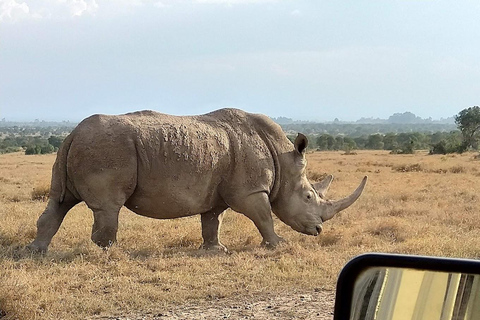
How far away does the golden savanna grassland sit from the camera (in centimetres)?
557

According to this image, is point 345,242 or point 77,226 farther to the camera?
point 77,226

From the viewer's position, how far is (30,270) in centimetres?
646

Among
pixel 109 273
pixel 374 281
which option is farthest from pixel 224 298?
pixel 374 281

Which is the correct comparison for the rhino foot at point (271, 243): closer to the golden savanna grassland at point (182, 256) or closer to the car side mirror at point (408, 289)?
the golden savanna grassland at point (182, 256)

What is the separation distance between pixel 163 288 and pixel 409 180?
1515 centimetres

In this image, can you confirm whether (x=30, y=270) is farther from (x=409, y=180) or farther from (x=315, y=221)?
(x=409, y=180)

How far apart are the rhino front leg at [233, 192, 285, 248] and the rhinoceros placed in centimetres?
1

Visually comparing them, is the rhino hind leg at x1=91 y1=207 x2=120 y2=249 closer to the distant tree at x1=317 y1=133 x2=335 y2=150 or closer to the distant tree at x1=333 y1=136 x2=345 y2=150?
the distant tree at x1=317 y1=133 x2=335 y2=150

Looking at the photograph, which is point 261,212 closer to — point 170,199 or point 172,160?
point 170,199

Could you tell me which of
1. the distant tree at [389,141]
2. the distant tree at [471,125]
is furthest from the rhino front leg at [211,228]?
the distant tree at [389,141]

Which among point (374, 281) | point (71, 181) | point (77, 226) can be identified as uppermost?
point (374, 281)

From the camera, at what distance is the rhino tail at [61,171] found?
7723 millimetres

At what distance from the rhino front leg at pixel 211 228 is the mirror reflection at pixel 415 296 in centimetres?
658

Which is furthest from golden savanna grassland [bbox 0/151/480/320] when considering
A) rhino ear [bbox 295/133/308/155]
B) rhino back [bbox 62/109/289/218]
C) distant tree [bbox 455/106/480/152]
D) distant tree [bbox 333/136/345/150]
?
distant tree [bbox 333/136/345/150]
